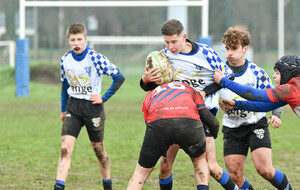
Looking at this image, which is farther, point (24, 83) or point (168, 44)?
point (24, 83)

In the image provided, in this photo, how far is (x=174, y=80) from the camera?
17.9ft

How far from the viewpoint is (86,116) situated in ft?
20.6

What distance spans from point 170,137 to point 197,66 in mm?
1075

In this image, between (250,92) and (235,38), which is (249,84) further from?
(250,92)

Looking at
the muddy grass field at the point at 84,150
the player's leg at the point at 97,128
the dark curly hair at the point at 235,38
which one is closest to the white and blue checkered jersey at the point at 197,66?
the dark curly hair at the point at 235,38

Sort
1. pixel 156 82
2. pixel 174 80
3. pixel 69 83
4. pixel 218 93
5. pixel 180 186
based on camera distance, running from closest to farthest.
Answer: pixel 156 82 < pixel 174 80 < pixel 218 93 < pixel 69 83 < pixel 180 186

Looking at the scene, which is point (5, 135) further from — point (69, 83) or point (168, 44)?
point (168, 44)

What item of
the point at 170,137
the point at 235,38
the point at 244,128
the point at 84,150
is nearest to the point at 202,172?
the point at 170,137

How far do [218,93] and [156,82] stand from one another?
1.05 metres

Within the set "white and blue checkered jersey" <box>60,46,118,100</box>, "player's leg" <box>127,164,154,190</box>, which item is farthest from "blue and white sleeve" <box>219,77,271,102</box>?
"white and blue checkered jersey" <box>60,46,118,100</box>

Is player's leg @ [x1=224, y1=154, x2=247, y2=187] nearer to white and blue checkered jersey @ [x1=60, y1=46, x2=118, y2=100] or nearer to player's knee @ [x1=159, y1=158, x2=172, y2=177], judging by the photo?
player's knee @ [x1=159, y1=158, x2=172, y2=177]

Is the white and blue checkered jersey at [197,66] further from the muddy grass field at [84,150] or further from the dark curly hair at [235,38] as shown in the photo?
the muddy grass field at [84,150]

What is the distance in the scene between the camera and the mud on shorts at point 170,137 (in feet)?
15.2

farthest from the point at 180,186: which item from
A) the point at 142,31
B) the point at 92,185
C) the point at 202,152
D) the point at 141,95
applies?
the point at 142,31
